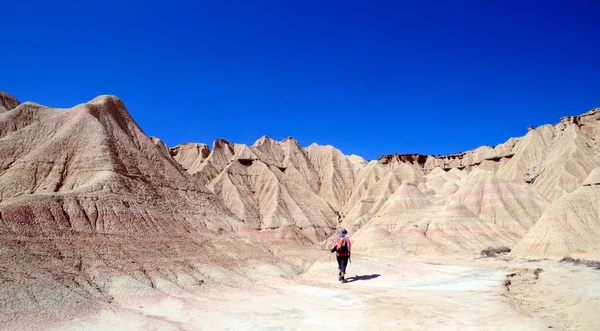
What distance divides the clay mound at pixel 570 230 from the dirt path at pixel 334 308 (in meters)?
17.9

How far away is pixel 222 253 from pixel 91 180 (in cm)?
1153

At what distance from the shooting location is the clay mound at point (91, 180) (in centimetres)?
2312

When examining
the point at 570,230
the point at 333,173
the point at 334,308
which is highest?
the point at 333,173

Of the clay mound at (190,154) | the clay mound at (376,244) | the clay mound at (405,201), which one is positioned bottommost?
the clay mound at (376,244)

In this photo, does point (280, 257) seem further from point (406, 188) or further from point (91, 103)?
point (406, 188)

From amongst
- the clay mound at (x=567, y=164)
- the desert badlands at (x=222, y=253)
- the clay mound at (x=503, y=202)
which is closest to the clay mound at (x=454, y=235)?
the desert badlands at (x=222, y=253)

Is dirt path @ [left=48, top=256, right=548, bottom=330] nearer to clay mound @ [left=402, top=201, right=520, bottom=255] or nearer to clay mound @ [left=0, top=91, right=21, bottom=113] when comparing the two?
clay mound @ [left=402, top=201, right=520, bottom=255]

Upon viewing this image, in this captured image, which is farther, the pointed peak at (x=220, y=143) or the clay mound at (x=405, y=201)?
the pointed peak at (x=220, y=143)

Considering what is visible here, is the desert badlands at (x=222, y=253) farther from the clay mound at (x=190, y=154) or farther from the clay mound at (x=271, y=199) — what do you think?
Answer: the clay mound at (x=190, y=154)

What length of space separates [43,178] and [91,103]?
1108 centimetres

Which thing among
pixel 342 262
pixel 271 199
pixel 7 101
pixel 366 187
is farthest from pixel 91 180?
pixel 366 187

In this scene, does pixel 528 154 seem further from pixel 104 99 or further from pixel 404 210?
pixel 104 99

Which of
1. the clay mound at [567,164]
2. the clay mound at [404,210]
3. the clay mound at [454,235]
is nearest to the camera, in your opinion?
the clay mound at [454,235]

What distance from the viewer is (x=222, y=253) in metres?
26.5
